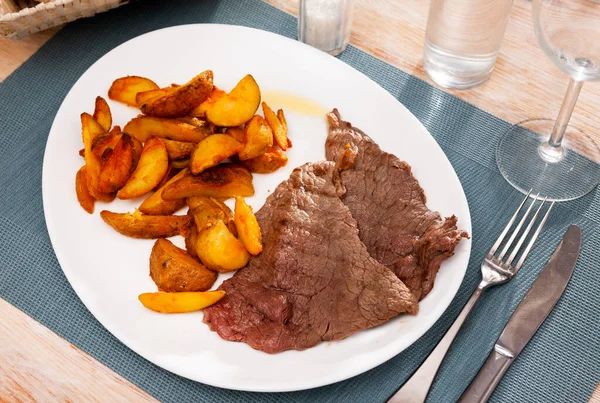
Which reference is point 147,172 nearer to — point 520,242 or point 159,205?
point 159,205

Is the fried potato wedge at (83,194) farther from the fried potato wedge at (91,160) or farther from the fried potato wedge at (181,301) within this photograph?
the fried potato wedge at (181,301)

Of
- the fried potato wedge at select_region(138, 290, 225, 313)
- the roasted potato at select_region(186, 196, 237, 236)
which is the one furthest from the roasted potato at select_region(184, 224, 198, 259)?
the fried potato wedge at select_region(138, 290, 225, 313)

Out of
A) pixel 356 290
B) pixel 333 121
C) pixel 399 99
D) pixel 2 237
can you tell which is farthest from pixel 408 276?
pixel 2 237

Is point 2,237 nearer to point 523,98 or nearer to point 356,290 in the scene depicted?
point 356,290

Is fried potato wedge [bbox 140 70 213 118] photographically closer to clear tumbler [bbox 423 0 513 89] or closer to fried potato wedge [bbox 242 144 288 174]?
fried potato wedge [bbox 242 144 288 174]

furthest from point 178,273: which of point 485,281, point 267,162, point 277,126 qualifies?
point 485,281

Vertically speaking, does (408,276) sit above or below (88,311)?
above
